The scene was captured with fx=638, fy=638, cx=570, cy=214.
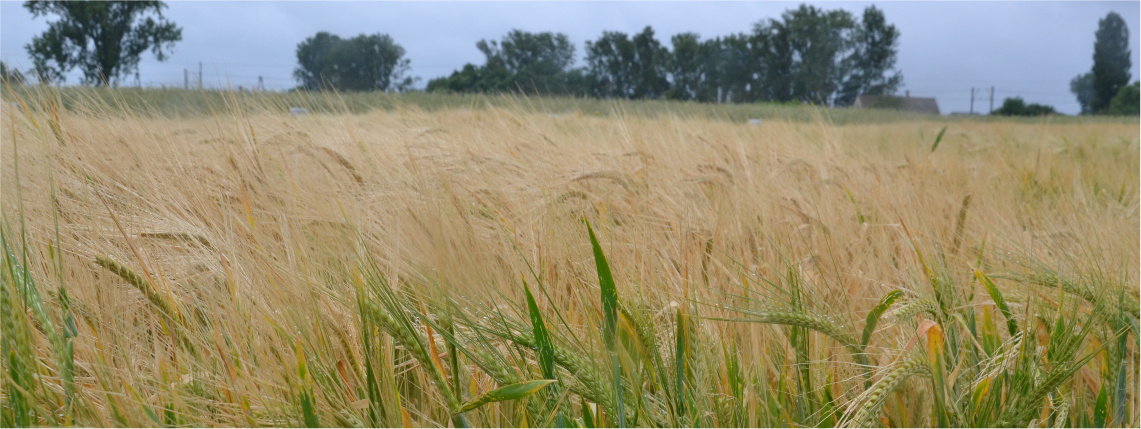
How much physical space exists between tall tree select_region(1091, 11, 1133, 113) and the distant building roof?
12.0 feet

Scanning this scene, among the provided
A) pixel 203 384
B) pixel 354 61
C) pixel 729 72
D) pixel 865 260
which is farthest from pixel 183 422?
pixel 729 72

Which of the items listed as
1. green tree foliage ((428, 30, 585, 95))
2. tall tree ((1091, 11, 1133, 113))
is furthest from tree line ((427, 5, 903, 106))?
tall tree ((1091, 11, 1133, 113))

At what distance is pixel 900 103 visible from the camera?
1353 cm

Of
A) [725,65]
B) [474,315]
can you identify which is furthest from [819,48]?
[474,315]

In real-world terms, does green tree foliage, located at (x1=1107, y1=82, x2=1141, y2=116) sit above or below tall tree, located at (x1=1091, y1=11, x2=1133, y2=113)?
below

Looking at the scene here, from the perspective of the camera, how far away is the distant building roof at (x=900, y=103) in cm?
1296

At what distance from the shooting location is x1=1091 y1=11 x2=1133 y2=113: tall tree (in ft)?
52.0

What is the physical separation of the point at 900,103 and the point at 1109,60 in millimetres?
6839

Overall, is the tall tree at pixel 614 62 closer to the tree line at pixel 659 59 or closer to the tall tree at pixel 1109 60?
the tree line at pixel 659 59

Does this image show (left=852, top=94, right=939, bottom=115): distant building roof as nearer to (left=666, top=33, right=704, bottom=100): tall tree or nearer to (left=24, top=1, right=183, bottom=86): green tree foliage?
(left=666, top=33, right=704, bottom=100): tall tree

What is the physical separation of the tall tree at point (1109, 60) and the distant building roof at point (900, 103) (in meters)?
3.67

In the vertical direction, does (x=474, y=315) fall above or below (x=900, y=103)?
below

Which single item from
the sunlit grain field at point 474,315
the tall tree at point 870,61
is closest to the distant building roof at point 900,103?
→ the tall tree at point 870,61

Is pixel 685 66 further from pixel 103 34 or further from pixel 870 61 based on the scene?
pixel 103 34
